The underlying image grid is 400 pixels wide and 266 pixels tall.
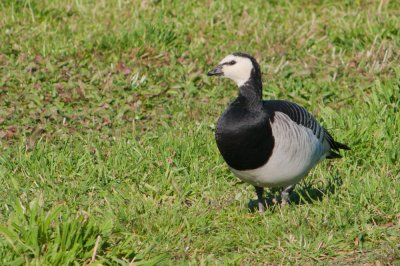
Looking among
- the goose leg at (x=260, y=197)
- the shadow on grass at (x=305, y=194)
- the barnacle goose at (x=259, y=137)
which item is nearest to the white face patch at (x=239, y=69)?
the barnacle goose at (x=259, y=137)

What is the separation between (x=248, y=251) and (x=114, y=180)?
1564 millimetres

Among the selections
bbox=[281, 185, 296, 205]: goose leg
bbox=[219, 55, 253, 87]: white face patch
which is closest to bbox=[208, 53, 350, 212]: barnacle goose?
bbox=[219, 55, 253, 87]: white face patch

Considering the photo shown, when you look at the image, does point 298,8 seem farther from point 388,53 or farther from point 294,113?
point 294,113

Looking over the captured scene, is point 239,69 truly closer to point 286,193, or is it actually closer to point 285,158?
point 285,158

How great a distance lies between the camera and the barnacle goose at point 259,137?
19.5ft

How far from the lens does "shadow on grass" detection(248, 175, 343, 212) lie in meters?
6.58

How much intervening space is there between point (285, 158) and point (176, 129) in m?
2.11

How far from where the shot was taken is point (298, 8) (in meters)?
10.8

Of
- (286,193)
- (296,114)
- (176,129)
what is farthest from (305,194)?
(176,129)

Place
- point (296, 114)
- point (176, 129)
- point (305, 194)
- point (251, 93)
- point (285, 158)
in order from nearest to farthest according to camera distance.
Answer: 1. point (285, 158)
2. point (251, 93)
3. point (296, 114)
4. point (305, 194)
5. point (176, 129)

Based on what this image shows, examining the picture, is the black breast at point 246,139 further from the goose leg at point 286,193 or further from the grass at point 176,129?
the goose leg at point 286,193

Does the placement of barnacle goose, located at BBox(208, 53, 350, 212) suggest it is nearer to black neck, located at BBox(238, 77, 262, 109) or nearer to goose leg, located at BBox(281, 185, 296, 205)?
black neck, located at BBox(238, 77, 262, 109)

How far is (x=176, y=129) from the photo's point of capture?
7.94 m

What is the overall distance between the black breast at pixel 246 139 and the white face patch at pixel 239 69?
0.36 metres
